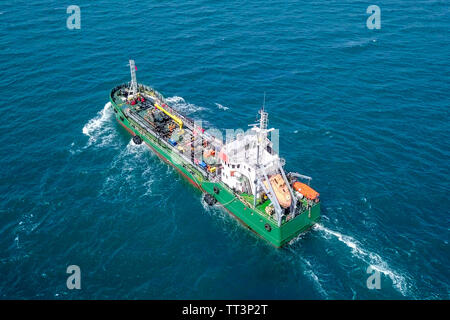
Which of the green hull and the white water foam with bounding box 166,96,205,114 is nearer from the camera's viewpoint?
the green hull

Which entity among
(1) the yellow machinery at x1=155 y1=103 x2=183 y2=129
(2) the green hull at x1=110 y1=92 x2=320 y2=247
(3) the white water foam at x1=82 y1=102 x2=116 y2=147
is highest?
(1) the yellow machinery at x1=155 y1=103 x2=183 y2=129

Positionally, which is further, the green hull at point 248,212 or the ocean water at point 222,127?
the green hull at point 248,212

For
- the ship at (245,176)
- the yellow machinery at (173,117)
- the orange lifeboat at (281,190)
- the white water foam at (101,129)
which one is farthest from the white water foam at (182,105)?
the orange lifeboat at (281,190)

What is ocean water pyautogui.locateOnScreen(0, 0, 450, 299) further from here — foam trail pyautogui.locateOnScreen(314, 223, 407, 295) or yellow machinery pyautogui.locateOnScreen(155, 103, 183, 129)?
yellow machinery pyautogui.locateOnScreen(155, 103, 183, 129)

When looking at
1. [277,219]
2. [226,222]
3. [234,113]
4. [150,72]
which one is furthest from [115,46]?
[277,219]

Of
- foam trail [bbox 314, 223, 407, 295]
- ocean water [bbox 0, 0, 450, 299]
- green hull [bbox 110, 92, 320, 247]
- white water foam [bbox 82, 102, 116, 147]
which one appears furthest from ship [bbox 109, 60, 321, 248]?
white water foam [bbox 82, 102, 116, 147]

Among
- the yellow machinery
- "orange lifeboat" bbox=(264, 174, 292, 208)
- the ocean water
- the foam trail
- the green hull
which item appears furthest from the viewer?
the yellow machinery

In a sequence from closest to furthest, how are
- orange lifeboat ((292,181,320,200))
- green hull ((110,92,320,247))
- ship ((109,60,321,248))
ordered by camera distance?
green hull ((110,92,320,247))
ship ((109,60,321,248))
orange lifeboat ((292,181,320,200))

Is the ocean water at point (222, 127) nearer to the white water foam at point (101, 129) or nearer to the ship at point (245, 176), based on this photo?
the white water foam at point (101, 129)
